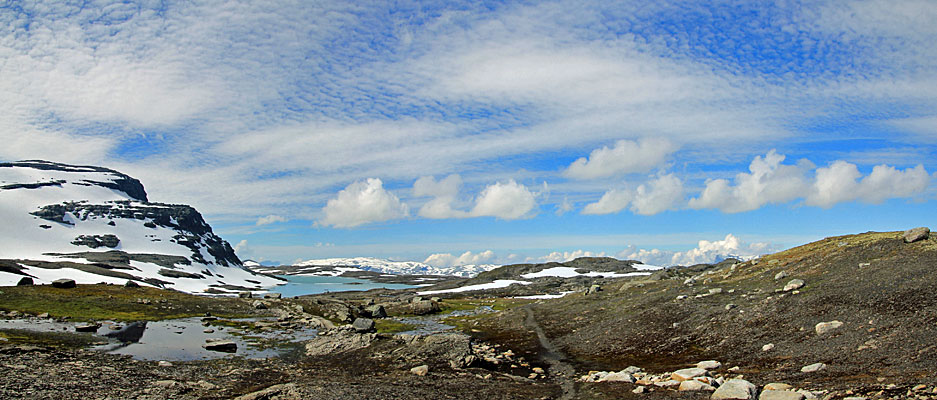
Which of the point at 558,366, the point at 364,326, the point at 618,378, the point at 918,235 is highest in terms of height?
the point at 918,235

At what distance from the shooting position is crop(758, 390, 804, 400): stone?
1839 centimetres

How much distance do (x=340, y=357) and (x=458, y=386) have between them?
17429 mm

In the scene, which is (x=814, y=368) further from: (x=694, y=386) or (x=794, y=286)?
(x=794, y=286)

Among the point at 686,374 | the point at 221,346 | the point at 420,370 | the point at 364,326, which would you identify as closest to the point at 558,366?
the point at 420,370

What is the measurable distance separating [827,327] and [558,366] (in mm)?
17555

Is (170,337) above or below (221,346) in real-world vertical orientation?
above

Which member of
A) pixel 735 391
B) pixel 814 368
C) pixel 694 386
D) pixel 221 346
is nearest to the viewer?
pixel 735 391

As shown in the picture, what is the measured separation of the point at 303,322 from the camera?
69.6 metres

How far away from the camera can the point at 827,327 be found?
29.6 m

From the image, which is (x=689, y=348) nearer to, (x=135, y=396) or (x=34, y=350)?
(x=135, y=396)

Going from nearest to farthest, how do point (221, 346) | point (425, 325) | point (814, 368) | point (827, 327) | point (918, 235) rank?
point (814, 368) < point (827, 327) < point (918, 235) < point (221, 346) < point (425, 325)

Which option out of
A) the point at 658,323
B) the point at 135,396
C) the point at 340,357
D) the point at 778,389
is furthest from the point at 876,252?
the point at 135,396

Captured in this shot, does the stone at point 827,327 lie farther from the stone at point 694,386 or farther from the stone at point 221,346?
the stone at point 221,346

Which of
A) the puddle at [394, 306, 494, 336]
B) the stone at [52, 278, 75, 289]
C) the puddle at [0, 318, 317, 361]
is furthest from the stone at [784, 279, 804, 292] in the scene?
the stone at [52, 278, 75, 289]
